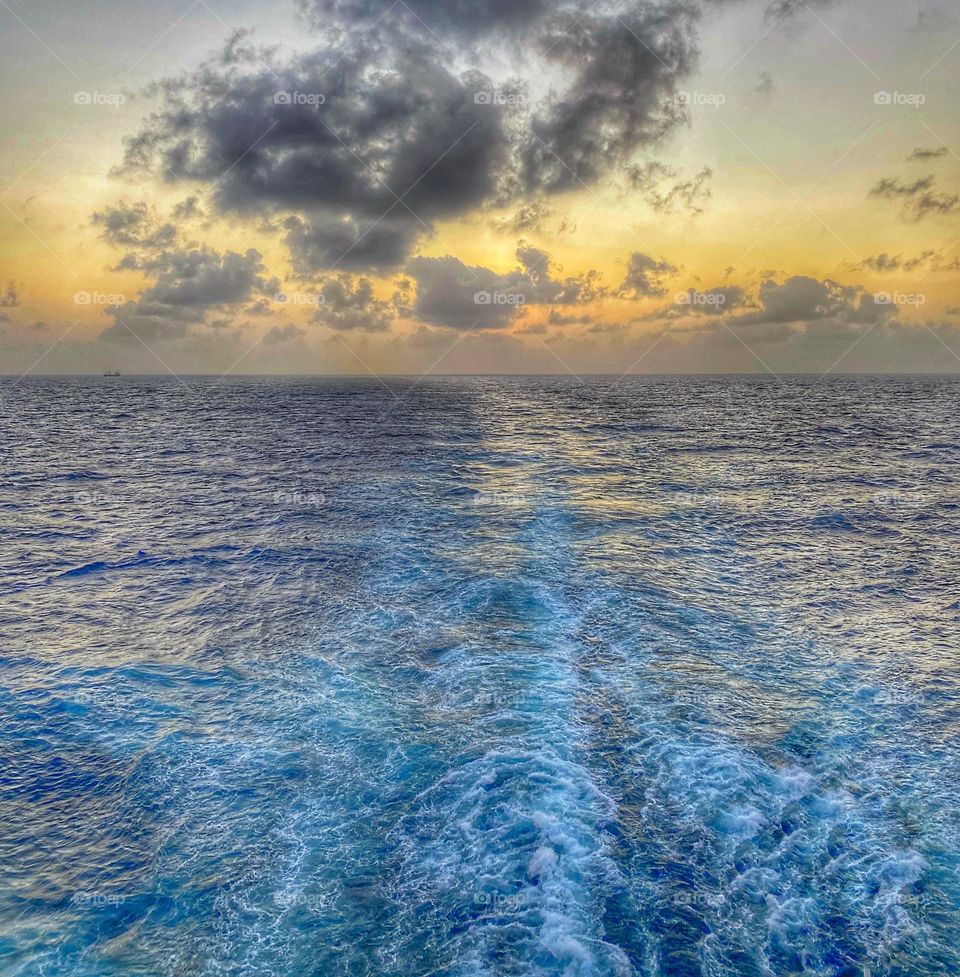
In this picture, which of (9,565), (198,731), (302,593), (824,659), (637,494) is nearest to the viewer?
(198,731)

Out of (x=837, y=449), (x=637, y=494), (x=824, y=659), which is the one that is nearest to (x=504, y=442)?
(x=637, y=494)

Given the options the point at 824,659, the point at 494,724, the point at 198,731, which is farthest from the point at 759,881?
the point at 198,731

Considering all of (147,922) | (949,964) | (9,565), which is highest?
(9,565)

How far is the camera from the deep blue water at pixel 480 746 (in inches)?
377

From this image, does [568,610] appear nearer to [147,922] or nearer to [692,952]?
[692,952]

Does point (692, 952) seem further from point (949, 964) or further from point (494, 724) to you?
point (494, 724)

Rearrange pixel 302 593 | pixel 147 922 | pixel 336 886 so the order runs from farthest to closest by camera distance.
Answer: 1. pixel 302 593
2. pixel 336 886
3. pixel 147 922

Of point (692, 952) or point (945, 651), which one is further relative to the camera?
point (945, 651)

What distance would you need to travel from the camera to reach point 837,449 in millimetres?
63719

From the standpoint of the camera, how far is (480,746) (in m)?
14.2

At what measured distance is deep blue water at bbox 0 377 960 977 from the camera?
31.4ft

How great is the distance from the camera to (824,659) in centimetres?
1859

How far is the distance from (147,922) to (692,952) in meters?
9.47

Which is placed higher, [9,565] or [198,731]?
[9,565]
